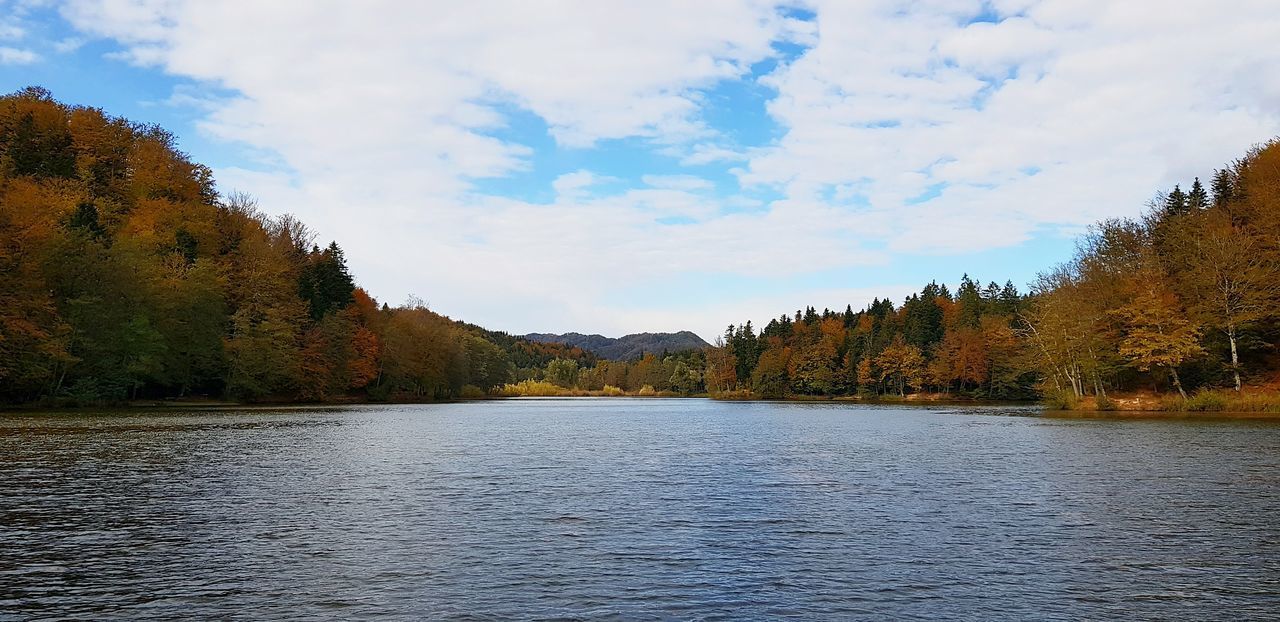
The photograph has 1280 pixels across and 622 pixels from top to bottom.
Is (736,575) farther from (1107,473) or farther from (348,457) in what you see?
(348,457)

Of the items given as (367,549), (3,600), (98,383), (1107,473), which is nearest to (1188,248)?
(1107,473)

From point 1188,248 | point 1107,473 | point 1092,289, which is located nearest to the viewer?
point 1107,473

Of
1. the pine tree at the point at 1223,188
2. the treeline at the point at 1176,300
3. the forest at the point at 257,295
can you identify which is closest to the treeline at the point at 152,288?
the forest at the point at 257,295

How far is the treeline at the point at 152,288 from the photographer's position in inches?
2487

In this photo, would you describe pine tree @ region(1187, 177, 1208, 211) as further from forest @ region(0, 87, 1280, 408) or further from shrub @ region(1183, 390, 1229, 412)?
shrub @ region(1183, 390, 1229, 412)

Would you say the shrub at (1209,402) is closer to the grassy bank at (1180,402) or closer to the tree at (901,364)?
the grassy bank at (1180,402)

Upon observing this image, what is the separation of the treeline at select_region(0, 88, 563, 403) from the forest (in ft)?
0.69

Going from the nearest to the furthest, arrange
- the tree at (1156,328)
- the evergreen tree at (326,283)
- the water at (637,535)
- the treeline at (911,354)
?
the water at (637,535) < the tree at (1156,328) < the evergreen tree at (326,283) < the treeline at (911,354)

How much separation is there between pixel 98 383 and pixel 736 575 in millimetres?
74838

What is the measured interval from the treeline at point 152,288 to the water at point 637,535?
36433mm

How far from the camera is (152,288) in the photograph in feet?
245

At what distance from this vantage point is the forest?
62.2 metres

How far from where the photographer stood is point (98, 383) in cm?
6944

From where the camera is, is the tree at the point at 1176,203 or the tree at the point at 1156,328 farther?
the tree at the point at 1176,203
